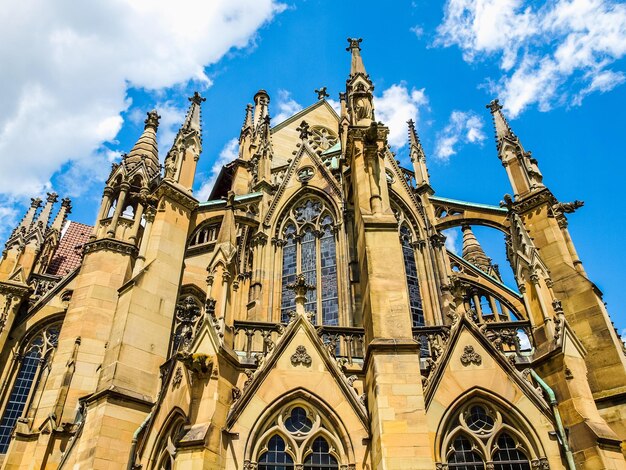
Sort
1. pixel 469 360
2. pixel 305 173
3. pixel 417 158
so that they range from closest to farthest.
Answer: pixel 469 360, pixel 305 173, pixel 417 158

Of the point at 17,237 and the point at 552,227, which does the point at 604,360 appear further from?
the point at 17,237

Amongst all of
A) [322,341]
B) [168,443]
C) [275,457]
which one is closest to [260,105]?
[322,341]

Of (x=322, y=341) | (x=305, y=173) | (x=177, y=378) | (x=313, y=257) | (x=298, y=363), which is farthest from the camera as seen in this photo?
(x=305, y=173)

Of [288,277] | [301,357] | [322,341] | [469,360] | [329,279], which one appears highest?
[288,277]

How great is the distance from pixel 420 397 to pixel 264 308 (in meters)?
7.08

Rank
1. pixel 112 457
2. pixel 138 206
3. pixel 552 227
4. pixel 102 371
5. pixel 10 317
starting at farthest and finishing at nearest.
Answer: pixel 10 317 < pixel 138 206 < pixel 552 227 < pixel 102 371 < pixel 112 457

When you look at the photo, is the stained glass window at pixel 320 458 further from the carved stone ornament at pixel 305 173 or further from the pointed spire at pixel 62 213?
the pointed spire at pixel 62 213

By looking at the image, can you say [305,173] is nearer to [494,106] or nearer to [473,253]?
[494,106]

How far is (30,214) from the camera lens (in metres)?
25.5

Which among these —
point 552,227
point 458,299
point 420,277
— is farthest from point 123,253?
point 552,227

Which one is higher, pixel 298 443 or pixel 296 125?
pixel 296 125

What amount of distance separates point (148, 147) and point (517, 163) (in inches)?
553

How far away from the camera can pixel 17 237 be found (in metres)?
22.7

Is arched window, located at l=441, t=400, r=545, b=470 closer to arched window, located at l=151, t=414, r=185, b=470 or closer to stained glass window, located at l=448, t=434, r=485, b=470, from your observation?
stained glass window, located at l=448, t=434, r=485, b=470
